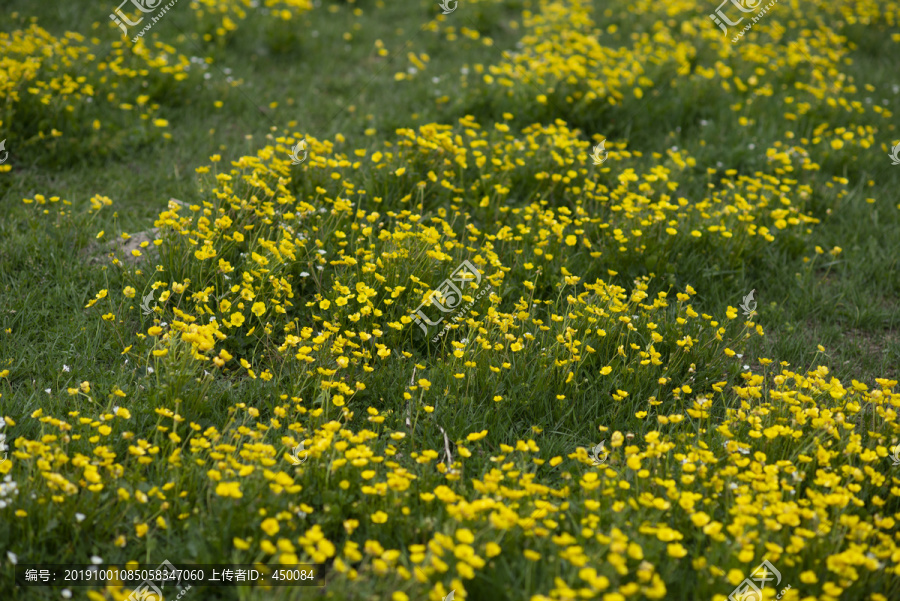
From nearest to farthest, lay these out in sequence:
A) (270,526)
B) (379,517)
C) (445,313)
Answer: (270,526)
(379,517)
(445,313)

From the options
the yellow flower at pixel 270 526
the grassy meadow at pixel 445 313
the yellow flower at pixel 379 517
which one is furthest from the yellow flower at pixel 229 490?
the yellow flower at pixel 379 517

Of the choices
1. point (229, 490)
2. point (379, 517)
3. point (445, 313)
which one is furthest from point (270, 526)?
point (445, 313)

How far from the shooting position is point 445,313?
13.8 feet

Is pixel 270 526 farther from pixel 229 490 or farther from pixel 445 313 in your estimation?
pixel 445 313

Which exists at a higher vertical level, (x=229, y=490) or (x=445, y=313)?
(x=445, y=313)

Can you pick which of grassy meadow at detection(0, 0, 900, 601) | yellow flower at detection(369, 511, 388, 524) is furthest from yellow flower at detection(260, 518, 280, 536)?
yellow flower at detection(369, 511, 388, 524)

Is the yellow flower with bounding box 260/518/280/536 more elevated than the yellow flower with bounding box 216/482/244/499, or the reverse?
the yellow flower with bounding box 216/482/244/499

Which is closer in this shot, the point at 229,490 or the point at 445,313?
the point at 229,490

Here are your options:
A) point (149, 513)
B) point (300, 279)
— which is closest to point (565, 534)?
point (149, 513)

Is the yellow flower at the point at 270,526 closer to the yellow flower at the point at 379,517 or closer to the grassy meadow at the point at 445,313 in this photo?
the grassy meadow at the point at 445,313

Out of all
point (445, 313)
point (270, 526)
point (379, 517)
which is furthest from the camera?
point (445, 313)

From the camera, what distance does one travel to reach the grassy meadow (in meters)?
2.80

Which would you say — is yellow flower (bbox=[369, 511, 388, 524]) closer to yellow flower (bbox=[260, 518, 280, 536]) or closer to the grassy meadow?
the grassy meadow

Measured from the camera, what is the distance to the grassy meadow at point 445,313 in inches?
110
